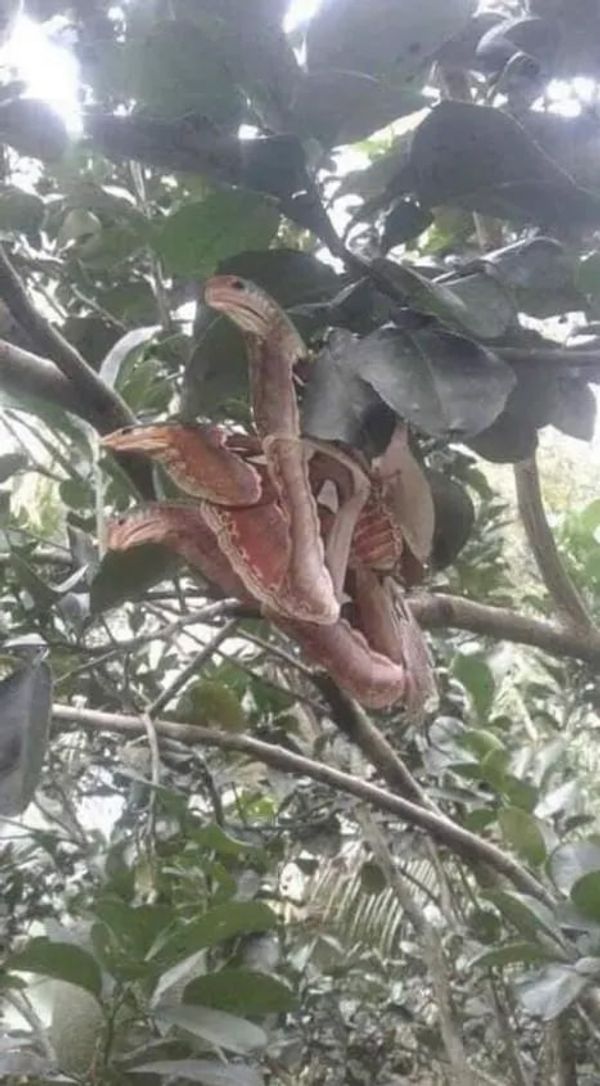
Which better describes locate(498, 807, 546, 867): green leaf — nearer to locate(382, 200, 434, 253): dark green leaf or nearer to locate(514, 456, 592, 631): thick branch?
locate(514, 456, 592, 631): thick branch

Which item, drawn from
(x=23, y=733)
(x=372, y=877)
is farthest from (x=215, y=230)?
(x=372, y=877)

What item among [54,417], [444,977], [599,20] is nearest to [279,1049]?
[444,977]

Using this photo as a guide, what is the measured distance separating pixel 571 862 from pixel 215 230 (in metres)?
0.50

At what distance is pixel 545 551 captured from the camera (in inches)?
39.1

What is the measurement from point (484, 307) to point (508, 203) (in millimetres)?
58

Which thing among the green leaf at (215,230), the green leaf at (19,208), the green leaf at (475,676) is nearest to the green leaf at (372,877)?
the green leaf at (475,676)

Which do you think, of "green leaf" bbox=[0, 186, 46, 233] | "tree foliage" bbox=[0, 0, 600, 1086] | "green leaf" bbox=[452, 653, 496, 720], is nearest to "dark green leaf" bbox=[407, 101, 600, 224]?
"tree foliage" bbox=[0, 0, 600, 1086]

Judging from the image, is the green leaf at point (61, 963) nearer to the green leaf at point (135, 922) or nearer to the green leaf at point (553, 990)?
the green leaf at point (135, 922)

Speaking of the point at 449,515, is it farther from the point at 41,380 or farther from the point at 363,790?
the point at 363,790

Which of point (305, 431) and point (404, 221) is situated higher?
point (404, 221)

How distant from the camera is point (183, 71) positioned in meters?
0.44

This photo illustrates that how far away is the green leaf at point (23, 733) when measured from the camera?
0.58 metres

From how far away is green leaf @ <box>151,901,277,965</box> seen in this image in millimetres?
674

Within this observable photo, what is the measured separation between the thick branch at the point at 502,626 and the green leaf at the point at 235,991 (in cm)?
25
